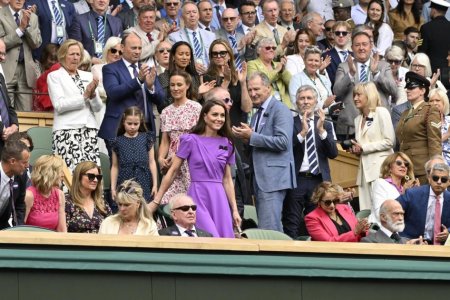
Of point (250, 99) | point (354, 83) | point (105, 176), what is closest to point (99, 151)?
point (105, 176)

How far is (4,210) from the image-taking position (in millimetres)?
13812

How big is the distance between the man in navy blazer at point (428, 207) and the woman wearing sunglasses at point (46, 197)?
3171mm

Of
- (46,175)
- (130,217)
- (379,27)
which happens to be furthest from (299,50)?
(130,217)

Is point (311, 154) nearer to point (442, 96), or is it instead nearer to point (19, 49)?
point (442, 96)

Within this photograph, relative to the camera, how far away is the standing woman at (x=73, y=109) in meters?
17.3

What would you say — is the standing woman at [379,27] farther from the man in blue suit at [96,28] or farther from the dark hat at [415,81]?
the man in blue suit at [96,28]

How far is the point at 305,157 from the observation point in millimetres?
17344

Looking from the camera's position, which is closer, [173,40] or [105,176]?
[105,176]

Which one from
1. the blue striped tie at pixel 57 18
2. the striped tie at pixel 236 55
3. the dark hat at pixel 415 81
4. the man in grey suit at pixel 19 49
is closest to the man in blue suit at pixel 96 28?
the blue striped tie at pixel 57 18

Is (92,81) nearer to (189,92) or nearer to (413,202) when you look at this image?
(189,92)

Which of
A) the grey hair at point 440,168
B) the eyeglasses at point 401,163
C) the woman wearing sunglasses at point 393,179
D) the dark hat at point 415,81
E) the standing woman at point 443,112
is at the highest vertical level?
the dark hat at point 415,81

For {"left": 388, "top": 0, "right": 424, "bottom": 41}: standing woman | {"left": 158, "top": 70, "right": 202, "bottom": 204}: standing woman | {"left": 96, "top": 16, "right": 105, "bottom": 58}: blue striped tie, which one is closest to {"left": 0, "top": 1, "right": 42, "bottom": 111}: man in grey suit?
{"left": 96, "top": 16, "right": 105, "bottom": 58}: blue striped tie

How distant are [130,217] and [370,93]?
486cm

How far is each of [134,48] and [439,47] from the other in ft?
21.2
